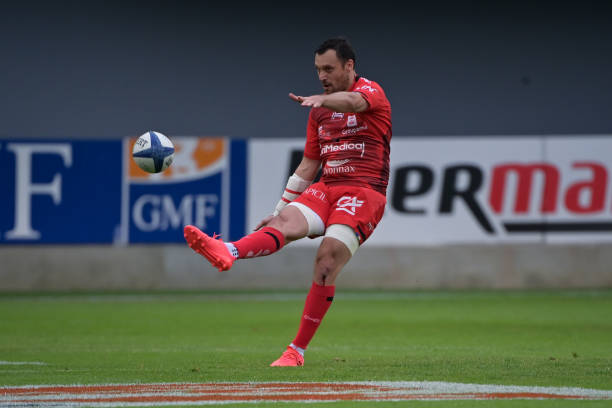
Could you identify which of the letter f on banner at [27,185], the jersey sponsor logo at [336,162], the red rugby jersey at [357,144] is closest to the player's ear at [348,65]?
the red rugby jersey at [357,144]

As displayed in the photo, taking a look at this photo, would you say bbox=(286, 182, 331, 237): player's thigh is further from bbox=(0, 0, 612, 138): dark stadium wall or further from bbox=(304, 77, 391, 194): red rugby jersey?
bbox=(0, 0, 612, 138): dark stadium wall

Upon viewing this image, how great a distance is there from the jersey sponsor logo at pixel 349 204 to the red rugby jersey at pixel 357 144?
0.13 metres

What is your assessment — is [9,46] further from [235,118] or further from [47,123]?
[235,118]

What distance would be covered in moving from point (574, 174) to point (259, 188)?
4.82m

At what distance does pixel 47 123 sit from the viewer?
69.2 ft

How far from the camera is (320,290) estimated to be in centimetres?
762

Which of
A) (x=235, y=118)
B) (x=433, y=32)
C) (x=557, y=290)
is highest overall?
(x=433, y=32)

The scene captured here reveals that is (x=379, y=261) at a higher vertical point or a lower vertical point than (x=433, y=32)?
lower

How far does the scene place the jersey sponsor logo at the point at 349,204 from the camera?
7.68m

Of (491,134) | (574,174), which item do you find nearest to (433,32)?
(491,134)

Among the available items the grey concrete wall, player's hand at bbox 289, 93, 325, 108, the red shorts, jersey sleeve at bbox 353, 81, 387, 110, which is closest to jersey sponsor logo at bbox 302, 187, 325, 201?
the red shorts

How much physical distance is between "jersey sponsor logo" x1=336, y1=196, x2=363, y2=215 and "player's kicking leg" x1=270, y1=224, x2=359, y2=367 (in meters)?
0.14

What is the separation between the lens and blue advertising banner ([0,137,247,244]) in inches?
657

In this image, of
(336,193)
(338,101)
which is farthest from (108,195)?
(338,101)
